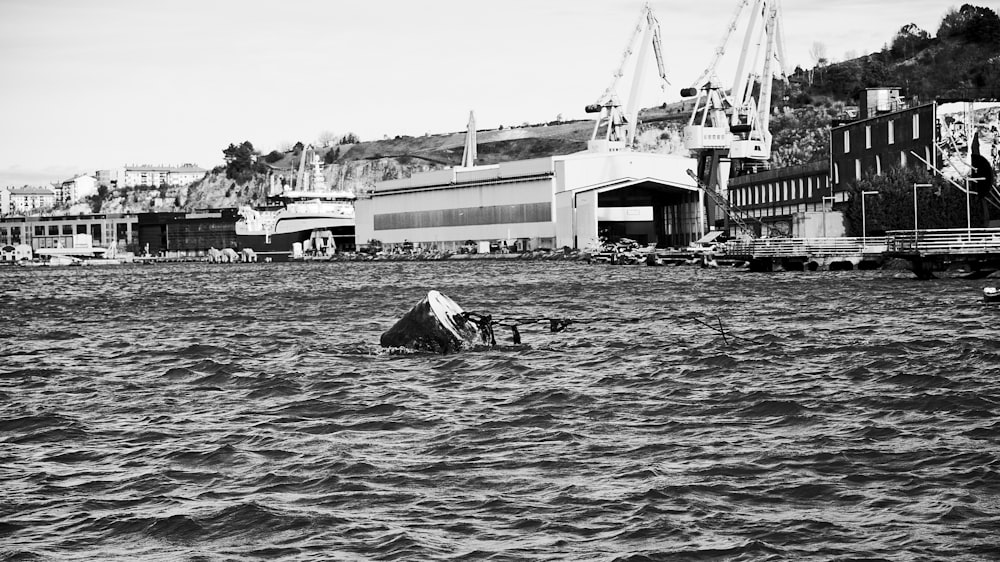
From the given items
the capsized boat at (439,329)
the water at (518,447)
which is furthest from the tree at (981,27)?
the capsized boat at (439,329)

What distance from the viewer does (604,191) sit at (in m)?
127

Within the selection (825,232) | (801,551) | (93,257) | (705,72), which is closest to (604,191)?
(705,72)

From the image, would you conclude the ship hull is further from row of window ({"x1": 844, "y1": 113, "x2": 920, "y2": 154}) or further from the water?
the water

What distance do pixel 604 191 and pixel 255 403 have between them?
4285 inches

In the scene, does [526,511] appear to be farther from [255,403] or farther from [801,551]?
[255,403]

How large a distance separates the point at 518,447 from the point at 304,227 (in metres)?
170

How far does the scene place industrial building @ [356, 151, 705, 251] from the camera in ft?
424

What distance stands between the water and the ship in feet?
498

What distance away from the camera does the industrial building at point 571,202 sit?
12938cm

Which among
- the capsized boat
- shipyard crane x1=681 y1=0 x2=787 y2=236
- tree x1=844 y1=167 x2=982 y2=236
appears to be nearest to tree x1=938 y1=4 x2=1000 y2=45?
shipyard crane x1=681 y1=0 x2=787 y2=236

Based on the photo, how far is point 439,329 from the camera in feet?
84.5

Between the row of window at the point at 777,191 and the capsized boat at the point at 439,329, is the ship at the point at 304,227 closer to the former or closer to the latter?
the row of window at the point at 777,191

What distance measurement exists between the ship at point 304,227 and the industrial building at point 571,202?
3200 centimetres

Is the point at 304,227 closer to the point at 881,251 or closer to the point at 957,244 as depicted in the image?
the point at 881,251
